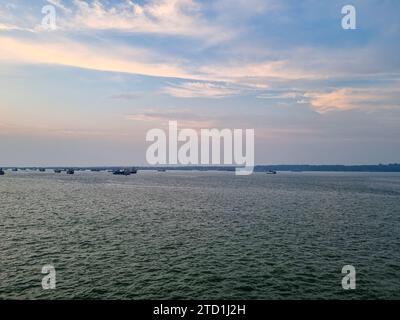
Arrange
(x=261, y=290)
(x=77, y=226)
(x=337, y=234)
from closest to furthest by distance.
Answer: (x=261, y=290), (x=337, y=234), (x=77, y=226)

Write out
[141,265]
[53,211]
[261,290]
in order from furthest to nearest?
[53,211]
[141,265]
[261,290]

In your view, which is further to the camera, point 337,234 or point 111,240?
point 337,234

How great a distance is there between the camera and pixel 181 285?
25359 millimetres

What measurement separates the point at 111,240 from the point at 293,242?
24023 millimetres

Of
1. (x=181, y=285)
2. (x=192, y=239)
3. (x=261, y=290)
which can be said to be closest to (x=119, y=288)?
(x=181, y=285)

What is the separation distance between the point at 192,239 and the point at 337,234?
2195cm

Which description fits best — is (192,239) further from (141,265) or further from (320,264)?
(320,264)

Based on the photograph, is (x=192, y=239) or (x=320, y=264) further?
(x=192, y=239)
